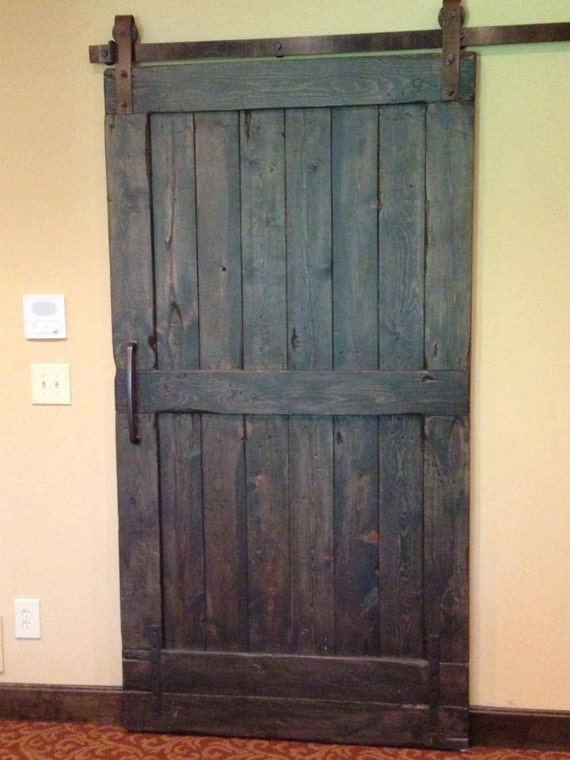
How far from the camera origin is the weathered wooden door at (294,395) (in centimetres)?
190

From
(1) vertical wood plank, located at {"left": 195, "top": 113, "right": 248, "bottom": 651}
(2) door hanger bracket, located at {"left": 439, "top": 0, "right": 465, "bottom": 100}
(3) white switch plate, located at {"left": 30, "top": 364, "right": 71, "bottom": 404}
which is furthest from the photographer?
(3) white switch plate, located at {"left": 30, "top": 364, "right": 71, "bottom": 404}

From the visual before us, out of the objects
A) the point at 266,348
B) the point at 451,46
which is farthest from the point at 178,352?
the point at 451,46

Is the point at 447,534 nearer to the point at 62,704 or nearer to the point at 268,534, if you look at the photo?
the point at 268,534

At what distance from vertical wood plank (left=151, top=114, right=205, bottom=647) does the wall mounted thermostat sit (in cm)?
28

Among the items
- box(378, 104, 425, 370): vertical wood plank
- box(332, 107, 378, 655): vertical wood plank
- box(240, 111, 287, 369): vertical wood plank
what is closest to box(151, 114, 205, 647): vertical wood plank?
box(240, 111, 287, 369): vertical wood plank

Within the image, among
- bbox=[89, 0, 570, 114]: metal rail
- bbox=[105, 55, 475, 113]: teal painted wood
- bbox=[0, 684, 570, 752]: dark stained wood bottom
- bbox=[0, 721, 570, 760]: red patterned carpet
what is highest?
bbox=[89, 0, 570, 114]: metal rail

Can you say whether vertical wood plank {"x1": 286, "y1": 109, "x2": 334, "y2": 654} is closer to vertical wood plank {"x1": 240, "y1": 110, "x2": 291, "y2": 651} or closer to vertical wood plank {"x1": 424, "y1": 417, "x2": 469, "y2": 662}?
vertical wood plank {"x1": 240, "y1": 110, "x2": 291, "y2": 651}

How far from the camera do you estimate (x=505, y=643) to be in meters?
2.02

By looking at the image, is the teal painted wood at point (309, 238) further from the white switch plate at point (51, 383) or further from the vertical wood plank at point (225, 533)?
the white switch plate at point (51, 383)

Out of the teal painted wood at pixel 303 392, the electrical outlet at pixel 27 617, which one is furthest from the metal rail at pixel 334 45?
the electrical outlet at pixel 27 617

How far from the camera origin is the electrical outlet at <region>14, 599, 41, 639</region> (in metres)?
2.13

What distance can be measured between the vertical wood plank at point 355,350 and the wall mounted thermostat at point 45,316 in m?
0.75

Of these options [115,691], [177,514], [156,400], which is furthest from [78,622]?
[156,400]

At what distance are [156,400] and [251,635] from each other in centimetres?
71
